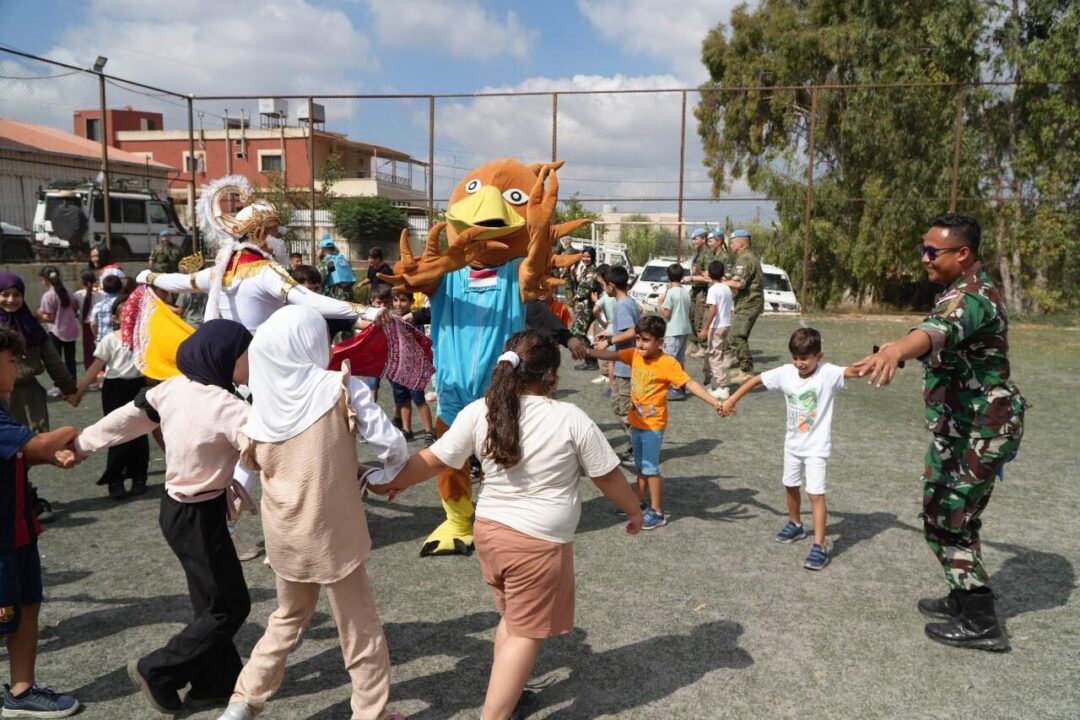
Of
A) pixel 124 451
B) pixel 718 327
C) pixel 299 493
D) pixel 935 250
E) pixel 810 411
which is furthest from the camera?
pixel 718 327

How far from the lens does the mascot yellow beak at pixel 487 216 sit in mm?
4988

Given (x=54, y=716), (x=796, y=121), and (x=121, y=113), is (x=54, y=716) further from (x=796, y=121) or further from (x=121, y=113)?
(x=121, y=113)

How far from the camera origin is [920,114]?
62.8 feet

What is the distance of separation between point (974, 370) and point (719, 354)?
251 inches

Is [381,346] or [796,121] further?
[796,121]

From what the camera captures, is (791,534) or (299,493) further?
(791,534)

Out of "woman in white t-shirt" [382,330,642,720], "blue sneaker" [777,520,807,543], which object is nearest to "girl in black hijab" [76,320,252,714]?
"woman in white t-shirt" [382,330,642,720]

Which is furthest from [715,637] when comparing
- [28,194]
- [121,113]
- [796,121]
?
[121,113]

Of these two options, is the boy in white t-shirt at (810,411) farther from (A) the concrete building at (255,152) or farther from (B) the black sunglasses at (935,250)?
(A) the concrete building at (255,152)

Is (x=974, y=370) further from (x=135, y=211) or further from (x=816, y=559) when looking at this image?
(x=135, y=211)

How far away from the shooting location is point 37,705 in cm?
321

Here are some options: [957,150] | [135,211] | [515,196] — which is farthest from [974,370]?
[135,211]

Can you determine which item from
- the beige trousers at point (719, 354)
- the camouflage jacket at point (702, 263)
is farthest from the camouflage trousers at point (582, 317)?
the beige trousers at point (719, 354)

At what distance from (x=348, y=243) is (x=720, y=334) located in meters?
28.6
